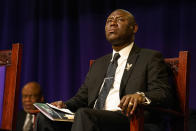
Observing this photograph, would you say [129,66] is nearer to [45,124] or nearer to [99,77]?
[99,77]

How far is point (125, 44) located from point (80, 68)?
1103 mm

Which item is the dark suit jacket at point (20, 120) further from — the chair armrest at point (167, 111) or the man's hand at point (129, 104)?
the man's hand at point (129, 104)

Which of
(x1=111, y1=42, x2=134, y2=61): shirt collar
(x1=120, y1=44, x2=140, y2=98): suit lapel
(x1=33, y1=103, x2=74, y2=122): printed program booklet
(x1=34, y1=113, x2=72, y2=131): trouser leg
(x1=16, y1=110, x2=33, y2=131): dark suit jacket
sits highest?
(x1=111, y1=42, x2=134, y2=61): shirt collar

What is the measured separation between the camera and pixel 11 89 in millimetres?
2115

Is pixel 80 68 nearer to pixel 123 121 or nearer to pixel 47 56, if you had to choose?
pixel 47 56

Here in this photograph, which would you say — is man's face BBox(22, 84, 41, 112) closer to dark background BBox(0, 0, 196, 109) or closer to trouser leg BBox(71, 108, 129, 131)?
dark background BBox(0, 0, 196, 109)

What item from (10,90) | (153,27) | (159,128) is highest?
(153,27)

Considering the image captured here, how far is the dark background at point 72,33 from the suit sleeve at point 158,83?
29.3 inches

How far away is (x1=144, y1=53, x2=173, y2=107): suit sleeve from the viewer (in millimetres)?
1820

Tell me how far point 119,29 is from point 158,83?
1.66 ft

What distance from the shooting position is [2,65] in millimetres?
2225

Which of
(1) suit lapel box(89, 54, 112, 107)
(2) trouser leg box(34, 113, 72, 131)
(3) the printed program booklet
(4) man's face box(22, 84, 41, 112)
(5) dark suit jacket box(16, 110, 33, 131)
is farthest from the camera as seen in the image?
(4) man's face box(22, 84, 41, 112)

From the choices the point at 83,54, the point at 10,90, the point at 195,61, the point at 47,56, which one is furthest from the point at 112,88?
the point at 47,56

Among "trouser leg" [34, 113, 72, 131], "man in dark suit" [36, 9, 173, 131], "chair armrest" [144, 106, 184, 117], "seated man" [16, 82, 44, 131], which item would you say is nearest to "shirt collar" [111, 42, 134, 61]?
"man in dark suit" [36, 9, 173, 131]
